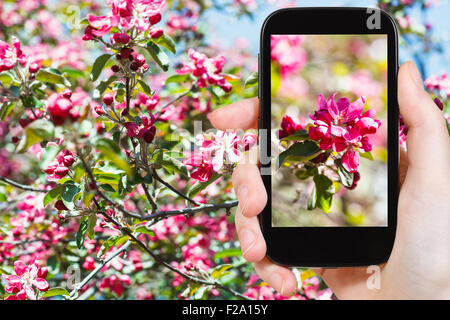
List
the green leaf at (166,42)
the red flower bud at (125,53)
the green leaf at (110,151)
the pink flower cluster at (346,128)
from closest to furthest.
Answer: the green leaf at (110,151) < the pink flower cluster at (346,128) < the red flower bud at (125,53) < the green leaf at (166,42)

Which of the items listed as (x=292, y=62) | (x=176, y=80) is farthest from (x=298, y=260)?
(x=292, y=62)

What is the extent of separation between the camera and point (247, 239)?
0.89 meters

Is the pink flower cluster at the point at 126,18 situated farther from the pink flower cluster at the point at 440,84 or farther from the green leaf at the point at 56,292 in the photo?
the pink flower cluster at the point at 440,84

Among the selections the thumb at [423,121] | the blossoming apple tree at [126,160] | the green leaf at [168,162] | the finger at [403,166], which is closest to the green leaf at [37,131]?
the blossoming apple tree at [126,160]

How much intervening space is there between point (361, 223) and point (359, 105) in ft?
0.91

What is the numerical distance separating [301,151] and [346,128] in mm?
101

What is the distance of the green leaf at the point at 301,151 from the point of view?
0.89 metres

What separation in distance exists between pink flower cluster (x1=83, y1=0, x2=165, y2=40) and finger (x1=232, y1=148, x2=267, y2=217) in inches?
15.3

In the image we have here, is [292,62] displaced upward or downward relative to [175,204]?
upward

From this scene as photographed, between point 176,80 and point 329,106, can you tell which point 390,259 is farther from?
point 176,80

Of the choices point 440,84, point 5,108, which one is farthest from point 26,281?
point 440,84

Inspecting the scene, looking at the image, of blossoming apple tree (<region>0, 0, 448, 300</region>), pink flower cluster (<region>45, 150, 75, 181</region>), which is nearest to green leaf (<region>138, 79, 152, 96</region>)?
blossoming apple tree (<region>0, 0, 448, 300</region>)
